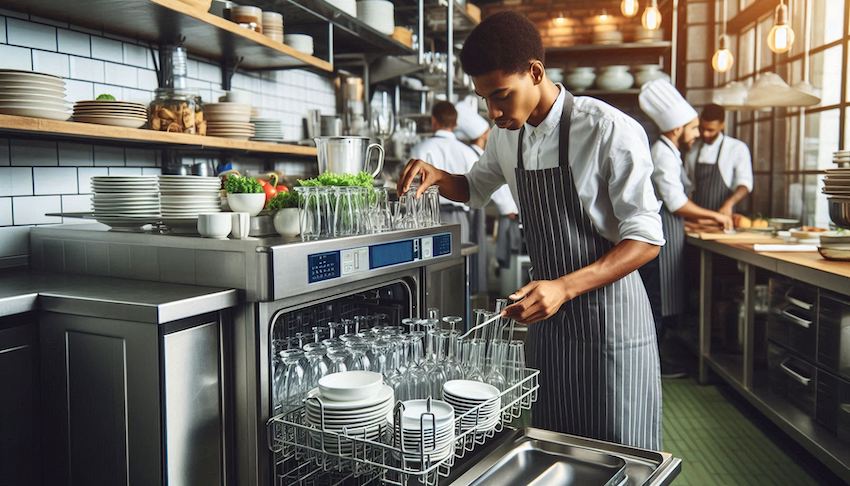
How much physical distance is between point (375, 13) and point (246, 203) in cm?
234

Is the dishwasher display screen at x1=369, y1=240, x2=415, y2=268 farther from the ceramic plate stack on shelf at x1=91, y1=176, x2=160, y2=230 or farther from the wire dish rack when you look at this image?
the ceramic plate stack on shelf at x1=91, y1=176, x2=160, y2=230

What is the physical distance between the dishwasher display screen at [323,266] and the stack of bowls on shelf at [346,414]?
30cm

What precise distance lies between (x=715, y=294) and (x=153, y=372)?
455 cm

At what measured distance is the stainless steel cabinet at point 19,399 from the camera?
64.4 inches

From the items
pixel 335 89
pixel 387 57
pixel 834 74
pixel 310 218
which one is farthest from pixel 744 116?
pixel 310 218

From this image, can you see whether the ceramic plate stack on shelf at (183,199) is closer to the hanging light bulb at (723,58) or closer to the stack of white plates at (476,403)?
the stack of white plates at (476,403)

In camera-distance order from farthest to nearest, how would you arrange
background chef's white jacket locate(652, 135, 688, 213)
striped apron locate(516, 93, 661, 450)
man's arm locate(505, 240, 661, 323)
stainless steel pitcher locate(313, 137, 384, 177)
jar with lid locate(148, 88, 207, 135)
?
background chef's white jacket locate(652, 135, 688, 213) → jar with lid locate(148, 88, 207, 135) → stainless steel pitcher locate(313, 137, 384, 177) → striped apron locate(516, 93, 661, 450) → man's arm locate(505, 240, 661, 323)

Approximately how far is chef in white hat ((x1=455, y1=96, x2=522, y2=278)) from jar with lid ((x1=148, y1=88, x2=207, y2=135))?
317cm

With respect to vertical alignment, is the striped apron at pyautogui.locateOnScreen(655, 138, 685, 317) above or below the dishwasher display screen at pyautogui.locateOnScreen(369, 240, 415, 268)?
below

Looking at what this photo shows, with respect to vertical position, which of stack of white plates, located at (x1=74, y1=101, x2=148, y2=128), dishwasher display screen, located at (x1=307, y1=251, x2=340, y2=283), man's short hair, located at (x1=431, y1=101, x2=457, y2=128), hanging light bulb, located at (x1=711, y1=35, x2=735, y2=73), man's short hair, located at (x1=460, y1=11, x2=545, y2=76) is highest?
hanging light bulb, located at (x1=711, y1=35, x2=735, y2=73)

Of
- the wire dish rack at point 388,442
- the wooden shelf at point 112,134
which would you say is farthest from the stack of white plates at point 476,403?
the wooden shelf at point 112,134

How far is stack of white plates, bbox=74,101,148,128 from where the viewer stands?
2.18 metres

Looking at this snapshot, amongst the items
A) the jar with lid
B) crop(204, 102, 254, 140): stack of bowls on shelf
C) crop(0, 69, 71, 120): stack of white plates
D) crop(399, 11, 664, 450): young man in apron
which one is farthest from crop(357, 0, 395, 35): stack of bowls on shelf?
crop(0, 69, 71, 120): stack of white plates

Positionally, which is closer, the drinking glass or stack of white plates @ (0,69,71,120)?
the drinking glass
